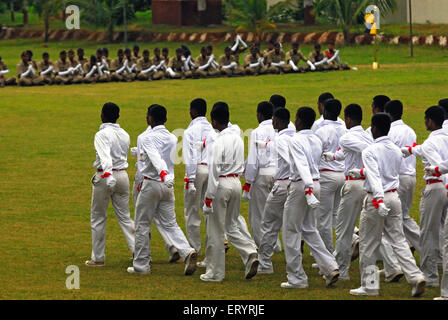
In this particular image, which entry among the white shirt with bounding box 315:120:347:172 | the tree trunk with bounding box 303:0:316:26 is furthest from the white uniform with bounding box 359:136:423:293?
the tree trunk with bounding box 303:0:316:26

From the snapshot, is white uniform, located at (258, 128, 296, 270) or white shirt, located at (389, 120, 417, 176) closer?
white uniform, located at (258, 128, 296, 270)

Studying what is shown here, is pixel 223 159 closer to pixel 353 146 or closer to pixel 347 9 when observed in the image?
pixel 353 146

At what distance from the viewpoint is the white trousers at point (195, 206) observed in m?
13.1

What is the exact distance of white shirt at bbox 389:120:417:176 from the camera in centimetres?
1234

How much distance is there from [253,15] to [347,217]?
44.5m

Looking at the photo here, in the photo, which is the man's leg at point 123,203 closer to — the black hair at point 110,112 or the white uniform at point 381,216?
the black hair at point 110,112

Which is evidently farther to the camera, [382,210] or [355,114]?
[355,114]

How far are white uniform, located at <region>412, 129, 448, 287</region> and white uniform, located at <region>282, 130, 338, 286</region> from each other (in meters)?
1.14

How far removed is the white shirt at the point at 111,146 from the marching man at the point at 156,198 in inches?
25.1

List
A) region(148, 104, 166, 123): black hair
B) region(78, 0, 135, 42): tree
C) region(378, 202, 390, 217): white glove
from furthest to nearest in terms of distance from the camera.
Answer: region(78, 0, 135, 42): tree, region(148, 104, 166, 123): black hair, region(378, 202, 390, 217): white glove

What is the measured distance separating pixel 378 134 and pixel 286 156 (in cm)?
118

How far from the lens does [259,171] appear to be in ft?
42.0

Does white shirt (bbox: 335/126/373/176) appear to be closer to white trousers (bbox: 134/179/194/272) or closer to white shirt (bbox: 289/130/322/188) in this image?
white shirt (bbox: 289/130/322/188)

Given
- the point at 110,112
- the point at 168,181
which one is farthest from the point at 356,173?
the point at 110,112
